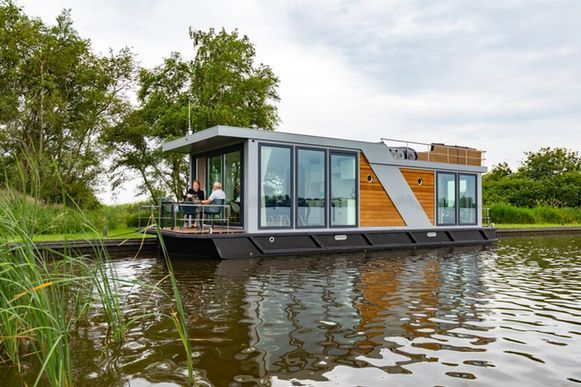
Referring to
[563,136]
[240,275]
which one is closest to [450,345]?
[240,275]

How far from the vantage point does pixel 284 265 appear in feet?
28.6

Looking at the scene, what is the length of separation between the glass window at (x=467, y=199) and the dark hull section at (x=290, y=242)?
130 cm

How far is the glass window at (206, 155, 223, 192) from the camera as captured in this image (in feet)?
38.1

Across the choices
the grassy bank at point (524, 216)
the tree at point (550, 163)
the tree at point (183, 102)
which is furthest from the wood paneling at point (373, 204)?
the tree at point (550, 163)

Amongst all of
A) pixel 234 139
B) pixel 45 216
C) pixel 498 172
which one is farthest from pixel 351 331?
pixel 498 172

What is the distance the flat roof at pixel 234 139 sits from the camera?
9898 millimetres

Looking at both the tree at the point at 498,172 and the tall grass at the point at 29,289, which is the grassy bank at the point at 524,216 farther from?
the tall grass at the point at 29,289

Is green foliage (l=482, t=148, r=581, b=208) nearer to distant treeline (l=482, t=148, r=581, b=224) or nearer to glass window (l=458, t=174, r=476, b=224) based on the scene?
distant treeline (l=482, t=148, r=581, b=224)

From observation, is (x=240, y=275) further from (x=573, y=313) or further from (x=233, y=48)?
(x=233, y=48)

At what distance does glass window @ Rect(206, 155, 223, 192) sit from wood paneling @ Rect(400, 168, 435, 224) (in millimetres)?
4623

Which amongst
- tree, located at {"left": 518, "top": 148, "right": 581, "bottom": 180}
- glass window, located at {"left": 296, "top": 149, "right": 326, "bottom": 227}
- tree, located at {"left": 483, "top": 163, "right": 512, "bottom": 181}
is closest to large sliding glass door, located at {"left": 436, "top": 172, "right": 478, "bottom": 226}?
glass window, located at {"left": 296, "top": 149, "right": 326, "bottom": 227}

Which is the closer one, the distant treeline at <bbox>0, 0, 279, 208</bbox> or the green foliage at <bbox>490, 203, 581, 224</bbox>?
the distant treeline at <bbox>0, 0, 279, 208</bbox>

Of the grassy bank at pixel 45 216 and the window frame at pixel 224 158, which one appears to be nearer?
the grassy bank at pixel 45 216

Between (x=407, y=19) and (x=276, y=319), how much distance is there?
991 cm
